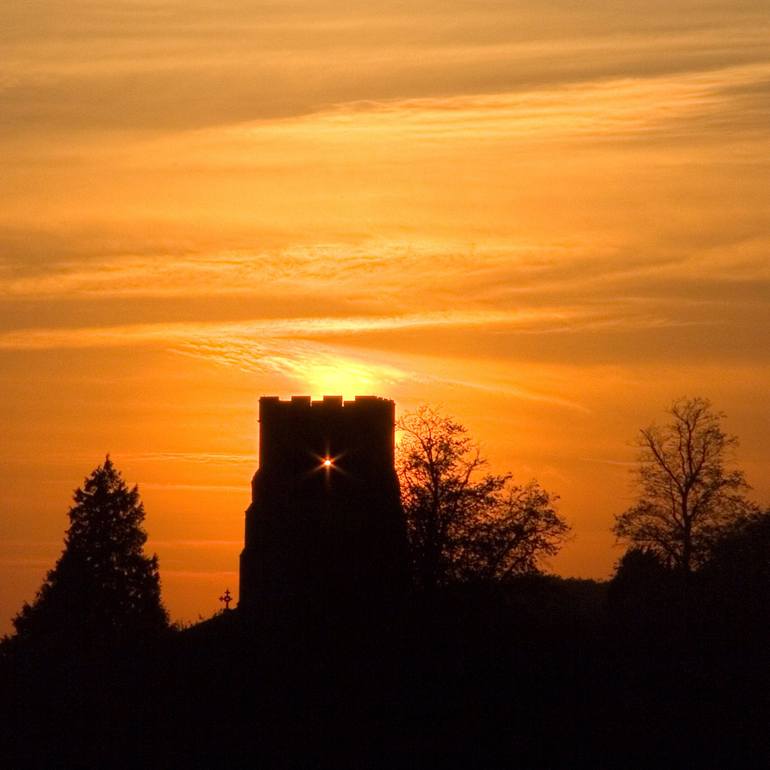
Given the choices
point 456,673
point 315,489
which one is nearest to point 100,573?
point 315,489

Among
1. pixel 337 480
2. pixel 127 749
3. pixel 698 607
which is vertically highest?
pixel 337 480

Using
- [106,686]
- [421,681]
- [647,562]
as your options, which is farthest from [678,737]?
[647,562]

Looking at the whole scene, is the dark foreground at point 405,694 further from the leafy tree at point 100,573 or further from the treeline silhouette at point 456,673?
the leafy tree at point 100,573

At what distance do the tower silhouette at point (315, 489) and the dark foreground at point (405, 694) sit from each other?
829 cm

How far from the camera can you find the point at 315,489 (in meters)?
73.4

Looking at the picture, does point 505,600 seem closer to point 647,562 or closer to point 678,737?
point 647,562

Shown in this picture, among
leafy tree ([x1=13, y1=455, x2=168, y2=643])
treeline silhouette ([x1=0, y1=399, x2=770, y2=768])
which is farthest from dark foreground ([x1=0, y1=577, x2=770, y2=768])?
leafy tree ([x1=13, y1=455, x2=168, y2=643])

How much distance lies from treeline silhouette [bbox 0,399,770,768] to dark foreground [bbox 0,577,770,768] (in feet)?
0.31

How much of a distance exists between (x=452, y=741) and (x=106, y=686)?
465 inches

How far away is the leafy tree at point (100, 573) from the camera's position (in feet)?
297

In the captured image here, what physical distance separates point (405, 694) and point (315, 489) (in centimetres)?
2190

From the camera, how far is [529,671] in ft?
178

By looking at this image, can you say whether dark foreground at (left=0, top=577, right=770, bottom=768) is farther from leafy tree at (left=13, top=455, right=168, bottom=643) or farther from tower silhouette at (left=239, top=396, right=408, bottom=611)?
leafy tree at (left=13, top=455, right=168, bottom=643)

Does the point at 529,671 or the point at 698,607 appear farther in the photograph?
the point at 698,607
